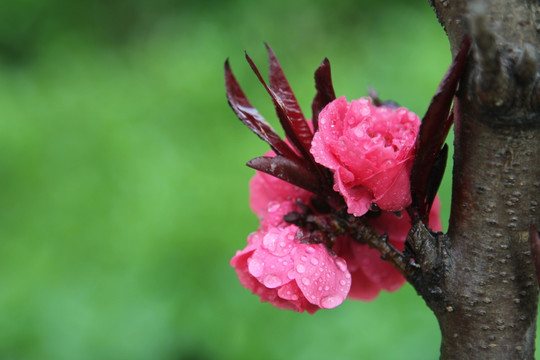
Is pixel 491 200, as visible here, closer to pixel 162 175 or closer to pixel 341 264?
pixel 341 264

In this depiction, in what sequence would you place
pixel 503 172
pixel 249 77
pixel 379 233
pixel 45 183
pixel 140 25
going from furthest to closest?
pixel 140 25
pixel 249 77
pixel 45 183
pixel 379 233
pixel 503 172

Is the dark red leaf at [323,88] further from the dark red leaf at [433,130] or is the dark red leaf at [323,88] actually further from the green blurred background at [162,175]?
the green blurred background at [162,175]

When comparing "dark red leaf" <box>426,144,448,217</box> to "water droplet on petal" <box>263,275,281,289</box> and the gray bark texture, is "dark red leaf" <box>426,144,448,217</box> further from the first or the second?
"water droplet on petal" <box>263,275,281,289</box>

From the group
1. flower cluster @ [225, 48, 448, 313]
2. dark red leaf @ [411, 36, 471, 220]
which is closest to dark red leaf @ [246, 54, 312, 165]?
flower cluster @ [225, 48, 448, 313]

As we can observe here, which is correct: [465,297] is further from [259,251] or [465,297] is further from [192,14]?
[192,14]

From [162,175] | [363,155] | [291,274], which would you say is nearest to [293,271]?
[291,274]

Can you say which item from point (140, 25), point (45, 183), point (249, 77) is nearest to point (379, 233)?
point (45, 183)
